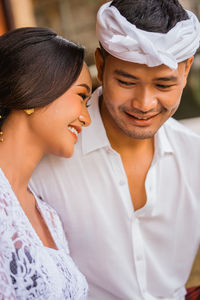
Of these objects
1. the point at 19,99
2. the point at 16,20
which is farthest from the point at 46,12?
the point at 19,99

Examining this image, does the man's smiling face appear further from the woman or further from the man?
the woman

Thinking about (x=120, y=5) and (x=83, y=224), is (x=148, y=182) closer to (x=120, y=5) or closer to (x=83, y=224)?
(x=83, y=224)

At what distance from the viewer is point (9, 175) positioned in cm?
158

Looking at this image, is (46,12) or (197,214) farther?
(46,12)

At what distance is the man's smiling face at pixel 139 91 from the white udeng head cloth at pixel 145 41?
0.06m

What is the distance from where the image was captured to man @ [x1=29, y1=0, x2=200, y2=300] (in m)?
1.66

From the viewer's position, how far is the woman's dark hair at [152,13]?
1.61m

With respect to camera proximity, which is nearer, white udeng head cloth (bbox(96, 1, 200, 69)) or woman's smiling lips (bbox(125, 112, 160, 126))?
white udeng head cloth (bbox(96, 1, 200, 69))

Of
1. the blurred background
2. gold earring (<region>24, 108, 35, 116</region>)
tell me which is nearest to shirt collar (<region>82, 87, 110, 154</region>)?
gold earring (<region>24, 108, 35, 116</region>)

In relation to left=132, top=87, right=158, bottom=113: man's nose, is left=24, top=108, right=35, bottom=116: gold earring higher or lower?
higher

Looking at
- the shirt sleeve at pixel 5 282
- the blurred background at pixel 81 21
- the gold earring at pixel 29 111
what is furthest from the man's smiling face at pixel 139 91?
the blurred background at pixel 81 21

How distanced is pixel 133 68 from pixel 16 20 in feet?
10.0

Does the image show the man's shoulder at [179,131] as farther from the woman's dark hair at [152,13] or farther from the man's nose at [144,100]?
the woman's dark hair at [152,13]

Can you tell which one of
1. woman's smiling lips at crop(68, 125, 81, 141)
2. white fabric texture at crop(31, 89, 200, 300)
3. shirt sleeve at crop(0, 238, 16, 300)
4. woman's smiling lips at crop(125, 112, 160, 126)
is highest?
woman's smiling lips at crop(68, 125, 81, 141)
